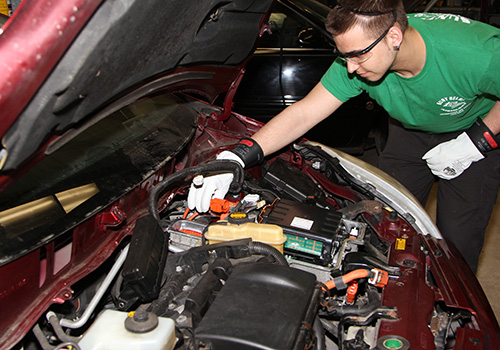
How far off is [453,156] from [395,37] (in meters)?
0.80

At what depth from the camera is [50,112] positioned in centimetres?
102

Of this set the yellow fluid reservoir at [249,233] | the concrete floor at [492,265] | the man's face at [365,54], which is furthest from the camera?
the concrete floor at [492,265]

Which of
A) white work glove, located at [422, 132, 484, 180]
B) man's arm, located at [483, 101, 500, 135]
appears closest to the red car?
white work glove, located at [422, 132, 484, 180]

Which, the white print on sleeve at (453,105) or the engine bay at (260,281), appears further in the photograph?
the white print on sleeve at (453,105)

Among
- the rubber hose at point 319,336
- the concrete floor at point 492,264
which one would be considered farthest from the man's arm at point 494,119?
the rubber hose at point 319,336

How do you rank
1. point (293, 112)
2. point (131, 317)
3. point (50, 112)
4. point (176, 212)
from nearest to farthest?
point (50, 112)
point (131, 317)
point (176, 212)
point (293, 112)

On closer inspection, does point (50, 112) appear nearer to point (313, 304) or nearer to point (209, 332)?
point (209, 332)

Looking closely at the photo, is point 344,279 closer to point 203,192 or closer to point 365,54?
point 203,192

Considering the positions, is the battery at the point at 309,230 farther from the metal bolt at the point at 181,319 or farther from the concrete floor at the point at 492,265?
the concrete floor at the point at 492,265

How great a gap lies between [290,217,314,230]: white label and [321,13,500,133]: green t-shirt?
32.8 inches

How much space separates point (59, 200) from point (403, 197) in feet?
4.85

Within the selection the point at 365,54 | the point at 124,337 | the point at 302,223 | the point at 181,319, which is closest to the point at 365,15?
the point at 365,54

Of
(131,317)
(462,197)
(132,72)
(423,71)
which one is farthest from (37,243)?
(462,197)

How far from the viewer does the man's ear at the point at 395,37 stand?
72.3 inches
